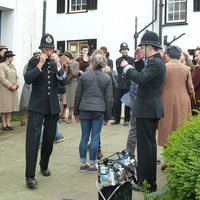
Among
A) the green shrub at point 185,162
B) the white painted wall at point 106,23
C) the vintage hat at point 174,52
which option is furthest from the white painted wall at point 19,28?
the green shrub at point 185,162

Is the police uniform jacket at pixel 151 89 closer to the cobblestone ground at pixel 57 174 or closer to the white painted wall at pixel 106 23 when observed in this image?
the cobblestone ground at pixel 57 174

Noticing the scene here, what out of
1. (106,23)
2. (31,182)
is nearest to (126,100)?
(31,182)

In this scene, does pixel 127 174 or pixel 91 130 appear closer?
pixel 127 174

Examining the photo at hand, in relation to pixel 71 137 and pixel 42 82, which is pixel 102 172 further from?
pixel 71 137

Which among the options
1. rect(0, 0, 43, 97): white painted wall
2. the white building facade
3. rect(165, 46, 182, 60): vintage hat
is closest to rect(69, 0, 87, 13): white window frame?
the white building facade

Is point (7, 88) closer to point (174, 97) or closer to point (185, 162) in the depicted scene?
point (174, 97)


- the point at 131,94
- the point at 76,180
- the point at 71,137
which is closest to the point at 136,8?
the point at 71,137

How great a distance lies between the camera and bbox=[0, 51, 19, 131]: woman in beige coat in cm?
1043

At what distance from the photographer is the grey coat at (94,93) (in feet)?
22.0

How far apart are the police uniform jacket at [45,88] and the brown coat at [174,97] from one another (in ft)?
5.08

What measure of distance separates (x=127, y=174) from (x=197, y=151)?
101cm

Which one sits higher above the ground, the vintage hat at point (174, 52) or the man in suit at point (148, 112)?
the vintage hat at point (174, 52)

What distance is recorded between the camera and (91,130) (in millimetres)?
6977

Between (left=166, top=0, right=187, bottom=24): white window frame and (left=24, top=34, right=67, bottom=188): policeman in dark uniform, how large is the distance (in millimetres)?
13951
